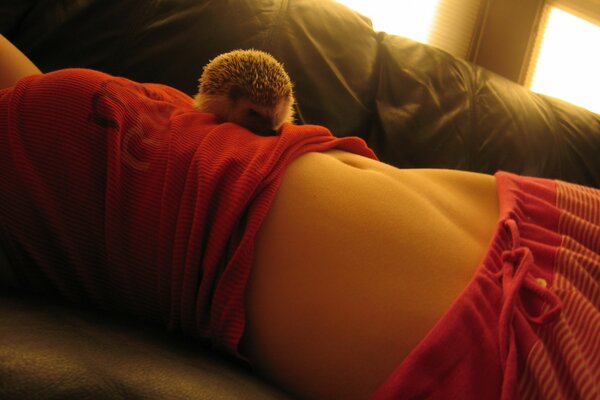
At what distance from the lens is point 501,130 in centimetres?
142

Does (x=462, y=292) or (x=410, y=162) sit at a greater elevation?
(x=462, y=292)

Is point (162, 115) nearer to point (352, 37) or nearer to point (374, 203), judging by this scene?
point (374, 203)

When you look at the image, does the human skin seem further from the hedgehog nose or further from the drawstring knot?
the drawstring knot

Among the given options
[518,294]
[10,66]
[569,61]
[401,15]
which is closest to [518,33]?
[569,61]

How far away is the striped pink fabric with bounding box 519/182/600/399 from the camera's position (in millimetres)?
380

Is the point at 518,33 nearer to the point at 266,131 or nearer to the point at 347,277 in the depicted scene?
the point at 266,131

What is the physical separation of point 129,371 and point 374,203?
1.18 feet

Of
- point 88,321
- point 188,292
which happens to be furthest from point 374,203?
point 88,321

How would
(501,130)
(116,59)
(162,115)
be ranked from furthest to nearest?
(501,130)
(116,59)
(162,115)

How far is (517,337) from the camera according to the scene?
42 cm

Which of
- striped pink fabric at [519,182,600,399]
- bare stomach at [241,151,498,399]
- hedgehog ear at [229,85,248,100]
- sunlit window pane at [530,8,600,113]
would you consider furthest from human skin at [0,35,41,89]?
sunlit window pane at [530,8,600,113]

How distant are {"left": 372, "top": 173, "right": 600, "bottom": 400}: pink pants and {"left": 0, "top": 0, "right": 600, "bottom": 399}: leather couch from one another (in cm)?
19

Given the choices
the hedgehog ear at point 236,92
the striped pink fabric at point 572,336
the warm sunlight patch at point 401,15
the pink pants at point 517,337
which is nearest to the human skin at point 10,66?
the hedgehog ear at point 236,92

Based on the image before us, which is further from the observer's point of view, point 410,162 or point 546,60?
point 546,60
